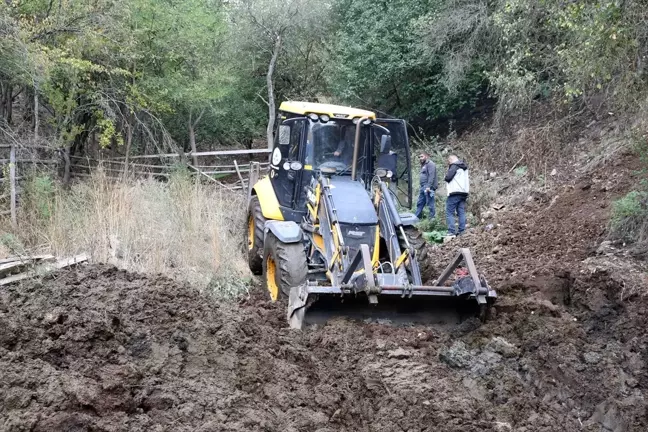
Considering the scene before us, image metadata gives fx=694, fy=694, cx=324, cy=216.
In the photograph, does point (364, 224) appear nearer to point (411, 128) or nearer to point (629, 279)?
point (629, 279)

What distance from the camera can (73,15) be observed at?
13.9 meters

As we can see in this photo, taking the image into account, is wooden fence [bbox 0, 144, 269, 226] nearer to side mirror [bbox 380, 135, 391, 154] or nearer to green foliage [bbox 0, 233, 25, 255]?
green foliage [bbox 0, 233, 25, 255]

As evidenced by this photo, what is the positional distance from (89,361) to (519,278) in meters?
4.98

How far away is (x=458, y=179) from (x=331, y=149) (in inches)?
171

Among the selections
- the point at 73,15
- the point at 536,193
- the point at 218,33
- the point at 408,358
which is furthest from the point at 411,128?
the point at 408,358

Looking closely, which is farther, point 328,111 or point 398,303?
point 328,111

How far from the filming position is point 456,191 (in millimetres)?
12258

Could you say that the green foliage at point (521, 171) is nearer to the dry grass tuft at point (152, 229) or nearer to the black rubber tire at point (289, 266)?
the dry grass tuft at point (152, 229)

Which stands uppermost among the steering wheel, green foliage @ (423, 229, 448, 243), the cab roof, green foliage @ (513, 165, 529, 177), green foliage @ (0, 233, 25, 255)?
the cab roof

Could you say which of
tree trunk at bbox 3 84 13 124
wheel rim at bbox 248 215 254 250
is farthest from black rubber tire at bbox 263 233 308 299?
tree trunk at bbox 3 84 13 124

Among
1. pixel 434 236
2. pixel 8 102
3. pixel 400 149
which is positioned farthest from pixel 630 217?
pixel 8 102

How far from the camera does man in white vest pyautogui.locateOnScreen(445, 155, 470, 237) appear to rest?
12.2 meters

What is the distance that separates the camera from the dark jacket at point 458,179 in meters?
12.2

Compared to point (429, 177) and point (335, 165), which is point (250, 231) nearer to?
point (335, 165)
